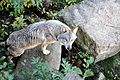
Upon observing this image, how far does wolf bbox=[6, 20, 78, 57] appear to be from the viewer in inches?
173

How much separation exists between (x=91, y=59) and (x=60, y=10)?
3.78 ft

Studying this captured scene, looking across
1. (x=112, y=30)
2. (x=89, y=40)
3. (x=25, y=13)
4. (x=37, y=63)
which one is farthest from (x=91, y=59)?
(x=25, y=13)

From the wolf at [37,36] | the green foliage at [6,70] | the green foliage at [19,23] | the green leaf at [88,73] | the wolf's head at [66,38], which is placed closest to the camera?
the green foliage at [6,70]

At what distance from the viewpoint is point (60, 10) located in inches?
215

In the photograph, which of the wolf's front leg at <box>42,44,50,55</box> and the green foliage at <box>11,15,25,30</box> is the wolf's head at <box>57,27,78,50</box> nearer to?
the wolf's front leg at <box>42,44,50,55</box>

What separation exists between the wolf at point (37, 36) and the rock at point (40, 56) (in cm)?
19

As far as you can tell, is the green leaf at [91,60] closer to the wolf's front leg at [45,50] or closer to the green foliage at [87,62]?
the green foliage at [87,62]

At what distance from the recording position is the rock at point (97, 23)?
486 cm

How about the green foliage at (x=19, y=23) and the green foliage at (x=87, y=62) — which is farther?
the green foliage at (x=19, y=23)

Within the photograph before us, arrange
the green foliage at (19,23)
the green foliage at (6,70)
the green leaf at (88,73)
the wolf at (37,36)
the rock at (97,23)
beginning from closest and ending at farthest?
the green foliage at (6,70) < the wolf at (37,36) < the green leaf at (88,73) < the rock at (97,23) < the green foliage at (19,23)

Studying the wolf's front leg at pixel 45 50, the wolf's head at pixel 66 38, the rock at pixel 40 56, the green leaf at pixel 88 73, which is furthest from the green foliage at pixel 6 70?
the green leaf at pixel 88 73

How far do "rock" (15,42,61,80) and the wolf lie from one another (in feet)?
0.63

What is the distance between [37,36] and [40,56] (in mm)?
408

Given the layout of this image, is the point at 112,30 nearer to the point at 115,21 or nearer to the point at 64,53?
the point at 115,21
